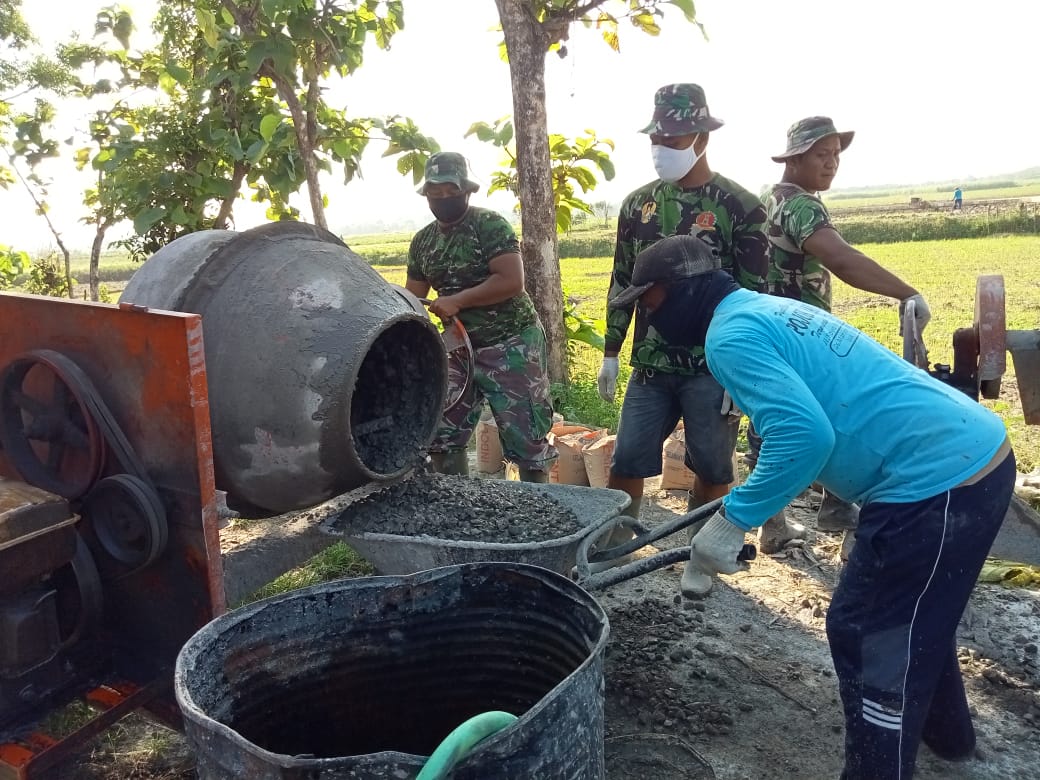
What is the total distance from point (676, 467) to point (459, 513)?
2.55 metres

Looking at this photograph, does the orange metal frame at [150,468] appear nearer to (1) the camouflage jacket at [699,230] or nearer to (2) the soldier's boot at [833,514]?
(1) the camouflage jacket at [699,230]

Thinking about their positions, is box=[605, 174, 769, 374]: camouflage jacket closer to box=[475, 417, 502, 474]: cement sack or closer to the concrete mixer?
the concrete mixer

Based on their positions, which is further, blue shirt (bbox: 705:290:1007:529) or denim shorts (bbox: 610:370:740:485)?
denim shorts (bbox: 610:370:740:485)

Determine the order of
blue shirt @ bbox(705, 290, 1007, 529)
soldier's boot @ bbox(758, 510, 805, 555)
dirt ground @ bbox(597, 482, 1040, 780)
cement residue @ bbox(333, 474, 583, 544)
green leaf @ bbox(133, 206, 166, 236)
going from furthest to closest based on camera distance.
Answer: green leaf @ bbox(133, 206, 166, 236)
soldier's boot @ bbox(758, 510, 805, 555)
cement residue @ bbox(333, 474, 583, 544)
dirt ground @ bbox(597, 482, 1040, 780)
blue shirt @ bbox(705, 290, 1007, 529)

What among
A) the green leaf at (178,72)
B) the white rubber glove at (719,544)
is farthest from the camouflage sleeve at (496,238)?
the green leaf at (178,72)

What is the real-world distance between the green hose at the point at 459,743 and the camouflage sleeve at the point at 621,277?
2841 millimetres

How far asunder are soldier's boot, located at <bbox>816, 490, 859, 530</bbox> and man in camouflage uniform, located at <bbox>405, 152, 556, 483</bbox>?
1.59 meters

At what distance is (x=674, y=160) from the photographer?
12.9ft

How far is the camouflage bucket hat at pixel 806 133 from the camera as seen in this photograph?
4.27 meters

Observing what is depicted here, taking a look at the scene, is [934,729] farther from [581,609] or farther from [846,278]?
[846,278]

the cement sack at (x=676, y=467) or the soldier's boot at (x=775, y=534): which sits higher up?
the cement sack at (x=676, y=467)

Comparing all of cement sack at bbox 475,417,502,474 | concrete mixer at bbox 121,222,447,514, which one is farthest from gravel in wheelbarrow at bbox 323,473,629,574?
cement sack at bbox 475,417,502,474

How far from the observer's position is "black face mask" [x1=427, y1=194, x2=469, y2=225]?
14.4 ft

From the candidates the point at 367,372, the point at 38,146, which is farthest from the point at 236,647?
the point at 38,146
